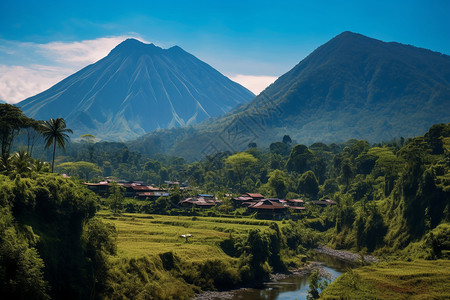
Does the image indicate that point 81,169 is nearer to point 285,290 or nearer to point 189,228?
point 189,228

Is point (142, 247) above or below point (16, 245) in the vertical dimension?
below

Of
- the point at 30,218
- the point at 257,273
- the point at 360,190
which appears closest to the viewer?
the point at 30,218

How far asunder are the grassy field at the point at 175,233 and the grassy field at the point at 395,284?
1884 cm

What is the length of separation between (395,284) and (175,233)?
31.7 metres

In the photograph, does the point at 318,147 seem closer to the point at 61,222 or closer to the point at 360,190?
the point at 360,190

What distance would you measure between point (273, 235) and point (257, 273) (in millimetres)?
8544

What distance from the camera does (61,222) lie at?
38562mm

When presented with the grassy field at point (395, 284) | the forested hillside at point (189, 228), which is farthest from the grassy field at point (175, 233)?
the grassy field at point (395, 284)

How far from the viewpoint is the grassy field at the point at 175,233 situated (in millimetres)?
51156

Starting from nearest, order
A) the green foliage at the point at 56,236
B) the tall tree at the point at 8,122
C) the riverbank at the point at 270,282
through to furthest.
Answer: the green foliage at the point at 56,236 < the tall tree at the point at 8,122 < the riverbank at the point at 270,282

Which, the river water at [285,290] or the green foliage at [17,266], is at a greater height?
the green foliage at [17,266]

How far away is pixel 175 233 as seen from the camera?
2397 inches

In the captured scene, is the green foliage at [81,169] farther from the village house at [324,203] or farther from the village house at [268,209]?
the village house at [324,203]

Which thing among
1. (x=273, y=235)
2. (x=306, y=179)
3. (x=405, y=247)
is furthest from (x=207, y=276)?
(x=306, y=179)
